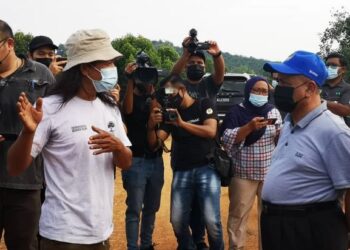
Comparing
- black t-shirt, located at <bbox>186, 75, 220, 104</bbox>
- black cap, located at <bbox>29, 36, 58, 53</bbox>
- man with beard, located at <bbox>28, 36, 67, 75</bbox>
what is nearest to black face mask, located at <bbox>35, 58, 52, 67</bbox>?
man with beard, located at <bbox>28, 36, 67, 75</bbox>

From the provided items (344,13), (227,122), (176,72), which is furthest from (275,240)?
(344,13)

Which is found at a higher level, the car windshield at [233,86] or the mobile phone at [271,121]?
the mobile phone at [271,121]

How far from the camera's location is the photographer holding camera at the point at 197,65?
18.0 ft

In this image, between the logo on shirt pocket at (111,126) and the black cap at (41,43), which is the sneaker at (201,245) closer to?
the black cap at (41,43)

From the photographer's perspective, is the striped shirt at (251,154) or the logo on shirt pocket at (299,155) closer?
the logo on shirt pocket at (299,155)

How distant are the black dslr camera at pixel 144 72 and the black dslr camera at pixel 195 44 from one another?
622 mm

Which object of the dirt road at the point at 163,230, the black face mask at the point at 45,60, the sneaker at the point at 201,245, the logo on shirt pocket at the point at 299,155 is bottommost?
the dirt road at the point at 163,230

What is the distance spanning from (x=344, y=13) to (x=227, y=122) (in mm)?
15560

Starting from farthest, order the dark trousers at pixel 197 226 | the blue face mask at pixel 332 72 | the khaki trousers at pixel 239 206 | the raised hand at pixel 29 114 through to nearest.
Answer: the blue face mask at pixel 332 72
the dark trousers at pixel 197 226
the khaki trousers at pixel 239 206
the raised hand at pixel 29 114

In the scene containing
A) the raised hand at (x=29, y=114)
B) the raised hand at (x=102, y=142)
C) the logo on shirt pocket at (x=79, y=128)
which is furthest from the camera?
the logo on shirt pocket at (x=79, y=128)

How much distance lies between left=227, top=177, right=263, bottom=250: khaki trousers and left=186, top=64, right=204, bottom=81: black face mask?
1.16 meters

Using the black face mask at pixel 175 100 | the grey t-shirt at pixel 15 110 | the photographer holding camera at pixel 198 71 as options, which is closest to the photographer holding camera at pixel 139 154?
the black face mask at pixel 175 100

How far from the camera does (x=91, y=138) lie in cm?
279

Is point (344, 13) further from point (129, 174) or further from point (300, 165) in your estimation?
point (300, 165)
